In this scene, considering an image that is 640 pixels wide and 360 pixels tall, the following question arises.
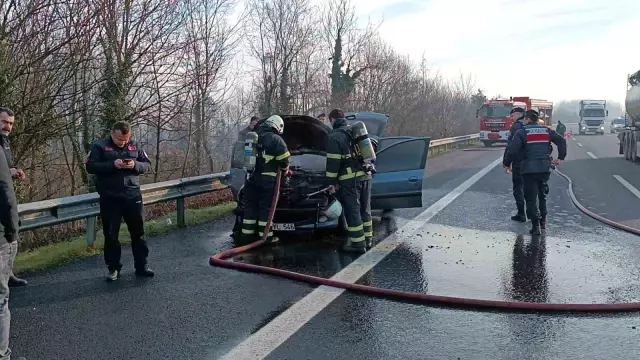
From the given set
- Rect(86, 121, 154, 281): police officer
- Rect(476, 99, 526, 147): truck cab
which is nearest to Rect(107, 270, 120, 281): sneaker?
Rect(86, 121, 154, 281): police officer

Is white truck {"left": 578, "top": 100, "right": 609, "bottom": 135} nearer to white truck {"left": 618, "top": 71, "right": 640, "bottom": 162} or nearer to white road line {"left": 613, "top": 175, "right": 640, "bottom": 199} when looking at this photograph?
white truck {"left": 618, "top": 71, "right": 640, "bottom": 162}

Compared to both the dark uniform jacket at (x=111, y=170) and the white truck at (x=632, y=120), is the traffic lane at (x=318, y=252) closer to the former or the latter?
the dark uniform jacket at (x=111, y=170)

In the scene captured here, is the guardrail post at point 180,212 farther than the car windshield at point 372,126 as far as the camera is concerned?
No

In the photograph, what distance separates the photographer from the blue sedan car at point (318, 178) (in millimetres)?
7391

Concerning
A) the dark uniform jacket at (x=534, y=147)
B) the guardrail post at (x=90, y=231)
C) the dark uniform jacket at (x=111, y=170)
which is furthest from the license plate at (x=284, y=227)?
the dark uniform jacket at (x=534, y=147)

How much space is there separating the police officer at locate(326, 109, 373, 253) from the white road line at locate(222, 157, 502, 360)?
0.27 m

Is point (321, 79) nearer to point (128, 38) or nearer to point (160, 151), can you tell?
point (160, 151)

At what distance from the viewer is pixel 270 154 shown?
7.02 metres

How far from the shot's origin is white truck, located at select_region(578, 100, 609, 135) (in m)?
52.0

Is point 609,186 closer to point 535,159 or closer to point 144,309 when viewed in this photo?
point 535,159

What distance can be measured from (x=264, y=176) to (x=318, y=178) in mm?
935

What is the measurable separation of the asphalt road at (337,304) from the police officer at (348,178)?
1.12ft

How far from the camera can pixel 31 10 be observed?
9.12 meters

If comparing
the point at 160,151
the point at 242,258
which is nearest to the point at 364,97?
the point at 160,151
